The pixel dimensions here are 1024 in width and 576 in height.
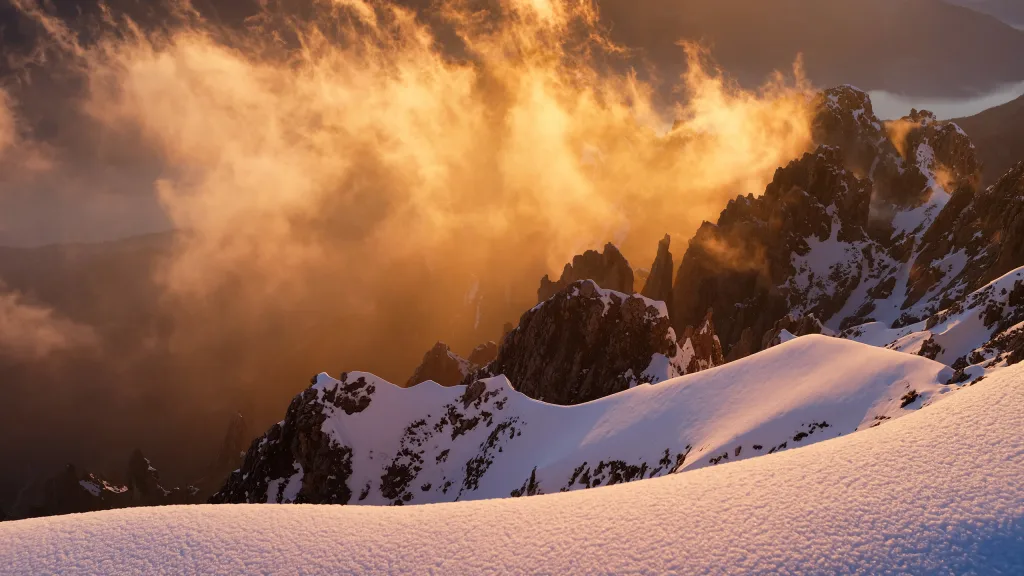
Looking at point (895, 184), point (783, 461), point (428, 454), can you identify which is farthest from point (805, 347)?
point (895, 184)

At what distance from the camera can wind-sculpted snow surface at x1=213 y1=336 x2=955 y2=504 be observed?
34.0 meters

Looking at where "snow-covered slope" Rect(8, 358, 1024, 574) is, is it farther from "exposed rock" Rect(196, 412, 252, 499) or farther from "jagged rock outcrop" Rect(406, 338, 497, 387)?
"exposed rock" Rect(196, 412, 252, 499)

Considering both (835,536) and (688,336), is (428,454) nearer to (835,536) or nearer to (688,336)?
(688,336)

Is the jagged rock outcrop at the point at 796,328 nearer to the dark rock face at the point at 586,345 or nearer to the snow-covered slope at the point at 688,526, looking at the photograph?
the dark rock face at the point at 586,345

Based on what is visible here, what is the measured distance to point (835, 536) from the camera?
702 cm

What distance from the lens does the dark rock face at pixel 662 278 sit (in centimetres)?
15550

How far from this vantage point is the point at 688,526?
7.68 meters

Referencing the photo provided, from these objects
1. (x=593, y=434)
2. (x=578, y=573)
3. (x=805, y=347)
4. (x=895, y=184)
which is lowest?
(x=578, y=573)

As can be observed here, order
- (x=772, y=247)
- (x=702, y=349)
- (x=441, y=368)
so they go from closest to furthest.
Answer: (x=702, y=349), (x=441, y=368), (x=772, y=247)

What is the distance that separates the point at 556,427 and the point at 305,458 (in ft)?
117

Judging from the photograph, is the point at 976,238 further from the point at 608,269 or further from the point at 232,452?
the point at 232,452

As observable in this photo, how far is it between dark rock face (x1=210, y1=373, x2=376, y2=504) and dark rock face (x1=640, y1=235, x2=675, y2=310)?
3600 inches

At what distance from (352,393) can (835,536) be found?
80418 millimetres

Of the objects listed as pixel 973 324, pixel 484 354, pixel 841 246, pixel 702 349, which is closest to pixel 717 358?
pixel 702 349
